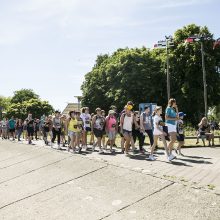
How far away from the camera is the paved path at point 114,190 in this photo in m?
7.12

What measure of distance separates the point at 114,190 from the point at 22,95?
363ft

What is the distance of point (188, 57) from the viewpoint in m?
44.2

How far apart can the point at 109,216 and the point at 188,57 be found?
39.0 m

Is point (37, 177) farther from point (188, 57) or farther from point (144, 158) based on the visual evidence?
point (188, 57)

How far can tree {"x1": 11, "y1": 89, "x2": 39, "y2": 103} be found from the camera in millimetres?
115425

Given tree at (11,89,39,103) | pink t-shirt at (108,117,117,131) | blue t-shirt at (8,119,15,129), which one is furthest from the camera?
tree at (11,89,39,103)

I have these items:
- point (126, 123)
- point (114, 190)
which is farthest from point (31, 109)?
point (114, 190)

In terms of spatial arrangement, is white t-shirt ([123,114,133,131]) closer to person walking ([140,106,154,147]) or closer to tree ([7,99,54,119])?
person walking ([140,106,154,147])

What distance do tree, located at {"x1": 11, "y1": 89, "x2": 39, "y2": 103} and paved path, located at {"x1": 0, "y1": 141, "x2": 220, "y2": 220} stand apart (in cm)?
10482

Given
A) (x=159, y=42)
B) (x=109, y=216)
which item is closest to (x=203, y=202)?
(x=109, y=216)

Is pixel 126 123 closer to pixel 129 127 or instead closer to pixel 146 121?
pixel 129 127

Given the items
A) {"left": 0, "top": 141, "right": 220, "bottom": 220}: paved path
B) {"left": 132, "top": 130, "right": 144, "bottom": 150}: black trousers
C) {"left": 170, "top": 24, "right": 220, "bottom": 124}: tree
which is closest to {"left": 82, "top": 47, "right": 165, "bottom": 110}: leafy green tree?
{"left": 170, "top": 24, "right": 220, "bottom": 124}: tree

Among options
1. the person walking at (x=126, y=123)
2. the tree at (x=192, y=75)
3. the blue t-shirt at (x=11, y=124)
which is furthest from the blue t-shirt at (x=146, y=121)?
the tree at (x=192, y=75)

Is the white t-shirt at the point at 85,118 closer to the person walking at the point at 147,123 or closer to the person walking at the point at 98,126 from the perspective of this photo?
the person walking at the point at 98,126
